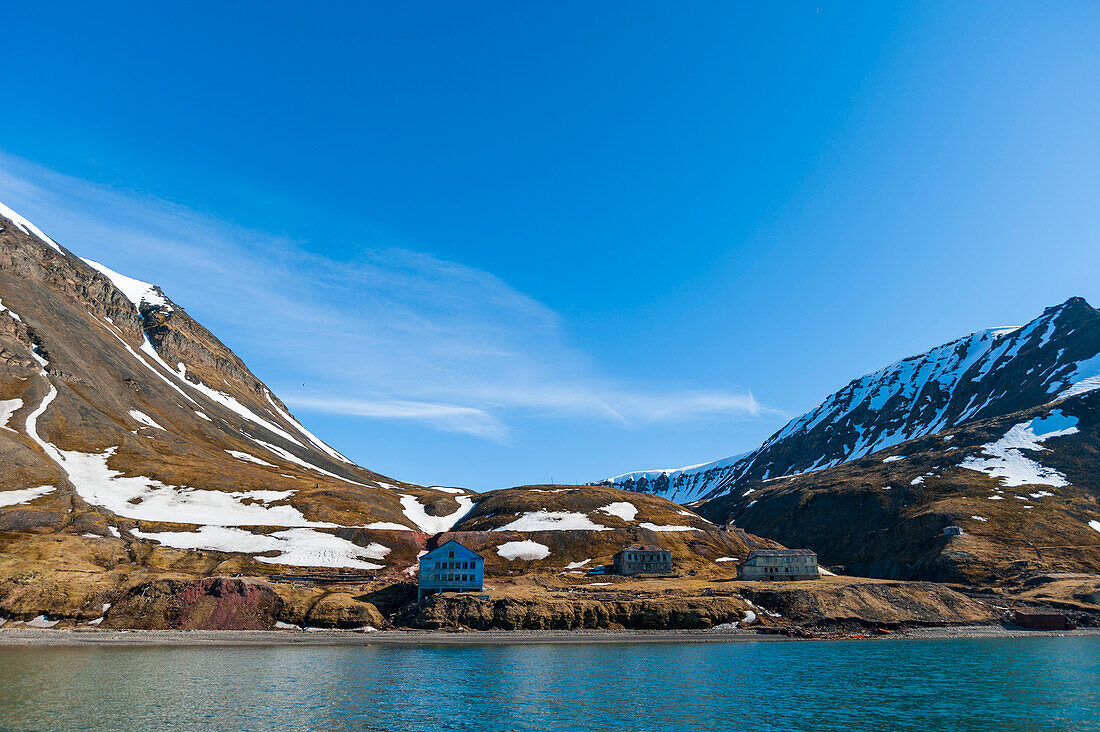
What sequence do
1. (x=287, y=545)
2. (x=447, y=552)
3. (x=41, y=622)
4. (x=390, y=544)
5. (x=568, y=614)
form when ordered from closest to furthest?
1. (x=41, y=622)
2. (x=568, y=614)
3. (x=447, y=552)
4. (x=287, y=545)
5. (x=390, y=544)

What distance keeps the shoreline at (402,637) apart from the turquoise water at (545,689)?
5.68 m

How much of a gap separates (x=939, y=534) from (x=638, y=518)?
257 feet

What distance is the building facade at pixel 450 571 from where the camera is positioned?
112331 mm

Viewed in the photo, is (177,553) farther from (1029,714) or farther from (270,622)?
(1029,714)

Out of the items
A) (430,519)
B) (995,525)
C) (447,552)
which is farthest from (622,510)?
(995,525)

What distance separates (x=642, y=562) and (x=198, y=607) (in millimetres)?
83817

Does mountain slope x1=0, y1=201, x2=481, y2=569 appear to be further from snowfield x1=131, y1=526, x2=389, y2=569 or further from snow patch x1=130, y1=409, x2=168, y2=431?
snow patch x1=130, y1=409, x2=168, y2=431

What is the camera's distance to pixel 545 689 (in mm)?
57000

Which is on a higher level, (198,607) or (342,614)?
(198,607)

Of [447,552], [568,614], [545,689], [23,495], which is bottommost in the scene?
[545,689]

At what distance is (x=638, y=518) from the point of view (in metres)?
173

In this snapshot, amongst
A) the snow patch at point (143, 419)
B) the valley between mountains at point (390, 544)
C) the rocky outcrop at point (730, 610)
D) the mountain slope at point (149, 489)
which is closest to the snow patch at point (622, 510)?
the valley between mountains at point (390, 544)

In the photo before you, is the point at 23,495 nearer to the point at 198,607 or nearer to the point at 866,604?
the point at 198,607

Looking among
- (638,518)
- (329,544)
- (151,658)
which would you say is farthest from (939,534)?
(151,658)
